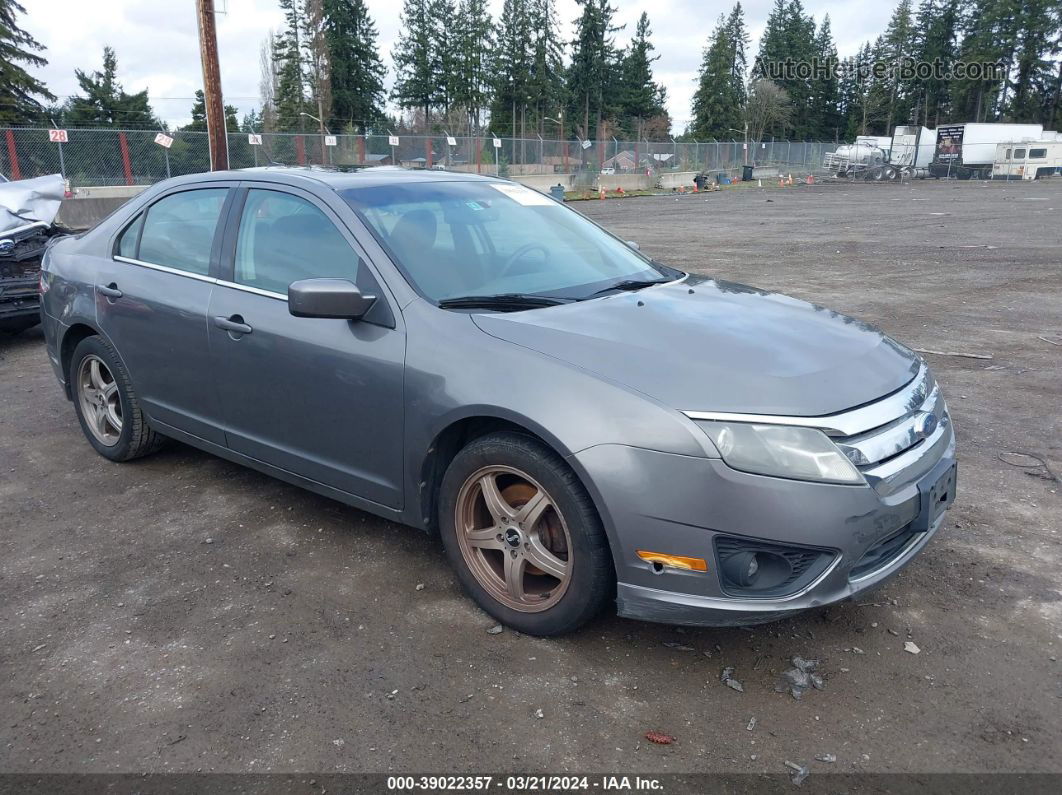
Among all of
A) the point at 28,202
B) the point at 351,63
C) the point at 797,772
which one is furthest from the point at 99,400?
the point at 351,63

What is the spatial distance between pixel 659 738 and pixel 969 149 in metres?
62.5

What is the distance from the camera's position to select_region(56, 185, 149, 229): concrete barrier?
67.0ft

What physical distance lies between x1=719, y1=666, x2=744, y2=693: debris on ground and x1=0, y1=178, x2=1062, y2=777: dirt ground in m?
0.03

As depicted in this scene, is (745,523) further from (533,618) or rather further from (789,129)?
(789,129)

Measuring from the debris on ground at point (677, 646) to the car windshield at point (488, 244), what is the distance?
144cm

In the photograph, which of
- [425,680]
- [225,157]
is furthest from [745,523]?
[225,157]

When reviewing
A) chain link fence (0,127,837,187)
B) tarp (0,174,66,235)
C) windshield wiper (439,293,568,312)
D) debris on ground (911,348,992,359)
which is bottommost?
debris on ground (911,348,992,359)

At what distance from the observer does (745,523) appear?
266 cm

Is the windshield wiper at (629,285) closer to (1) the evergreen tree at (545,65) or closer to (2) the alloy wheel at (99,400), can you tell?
(2) the alloy wheel at (99,400)

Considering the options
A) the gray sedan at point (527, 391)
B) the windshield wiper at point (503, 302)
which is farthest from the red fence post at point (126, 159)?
the windshield wiper at point (503, 302)

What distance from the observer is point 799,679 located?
2.94 m

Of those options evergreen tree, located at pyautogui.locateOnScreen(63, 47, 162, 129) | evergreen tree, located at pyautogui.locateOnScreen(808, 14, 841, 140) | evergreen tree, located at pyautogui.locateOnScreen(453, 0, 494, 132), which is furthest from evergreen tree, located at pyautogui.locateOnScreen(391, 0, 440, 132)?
evergreen tree, located at pyautogui.locateOnScreen(808, 14, 841, 140)

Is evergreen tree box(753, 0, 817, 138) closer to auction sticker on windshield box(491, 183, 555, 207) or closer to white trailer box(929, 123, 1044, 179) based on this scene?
white trailer box(929, 123, 1044, 179)

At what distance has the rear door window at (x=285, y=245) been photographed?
3711mm
